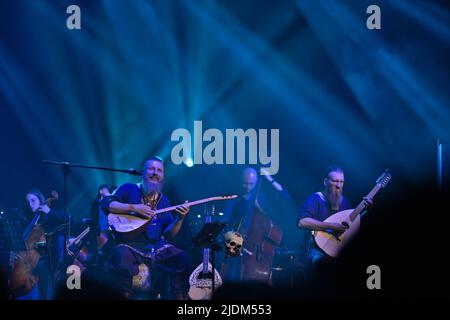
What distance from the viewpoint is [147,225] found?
812 centimetres

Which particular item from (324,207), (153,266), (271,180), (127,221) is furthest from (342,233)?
(127,221)

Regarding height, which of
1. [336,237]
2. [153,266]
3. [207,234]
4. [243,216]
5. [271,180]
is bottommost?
[153,266]

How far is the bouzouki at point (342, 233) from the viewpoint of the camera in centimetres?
855

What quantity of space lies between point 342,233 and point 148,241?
2.53 m

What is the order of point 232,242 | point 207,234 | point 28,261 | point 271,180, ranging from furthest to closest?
point 271,180
point 28,261
point 232,242
point 207,234

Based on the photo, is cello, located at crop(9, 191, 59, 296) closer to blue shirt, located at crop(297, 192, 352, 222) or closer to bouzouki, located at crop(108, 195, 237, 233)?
bouzouki, located at crop(108, 195, 237, 233)

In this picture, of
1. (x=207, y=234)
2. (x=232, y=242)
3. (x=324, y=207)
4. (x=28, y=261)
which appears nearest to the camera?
(x=207, y=234)

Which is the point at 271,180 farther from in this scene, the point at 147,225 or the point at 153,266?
the point at 153,266

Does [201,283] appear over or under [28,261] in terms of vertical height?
under

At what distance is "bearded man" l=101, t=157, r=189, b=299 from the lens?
7.91 meters

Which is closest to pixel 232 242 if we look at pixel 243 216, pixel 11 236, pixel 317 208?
pixel 243 216

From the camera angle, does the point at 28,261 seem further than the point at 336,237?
Yes

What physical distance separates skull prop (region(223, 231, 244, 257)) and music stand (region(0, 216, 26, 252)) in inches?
101

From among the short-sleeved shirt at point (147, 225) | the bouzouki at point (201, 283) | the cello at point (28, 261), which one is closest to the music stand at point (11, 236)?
the cello at point (28, 261)
